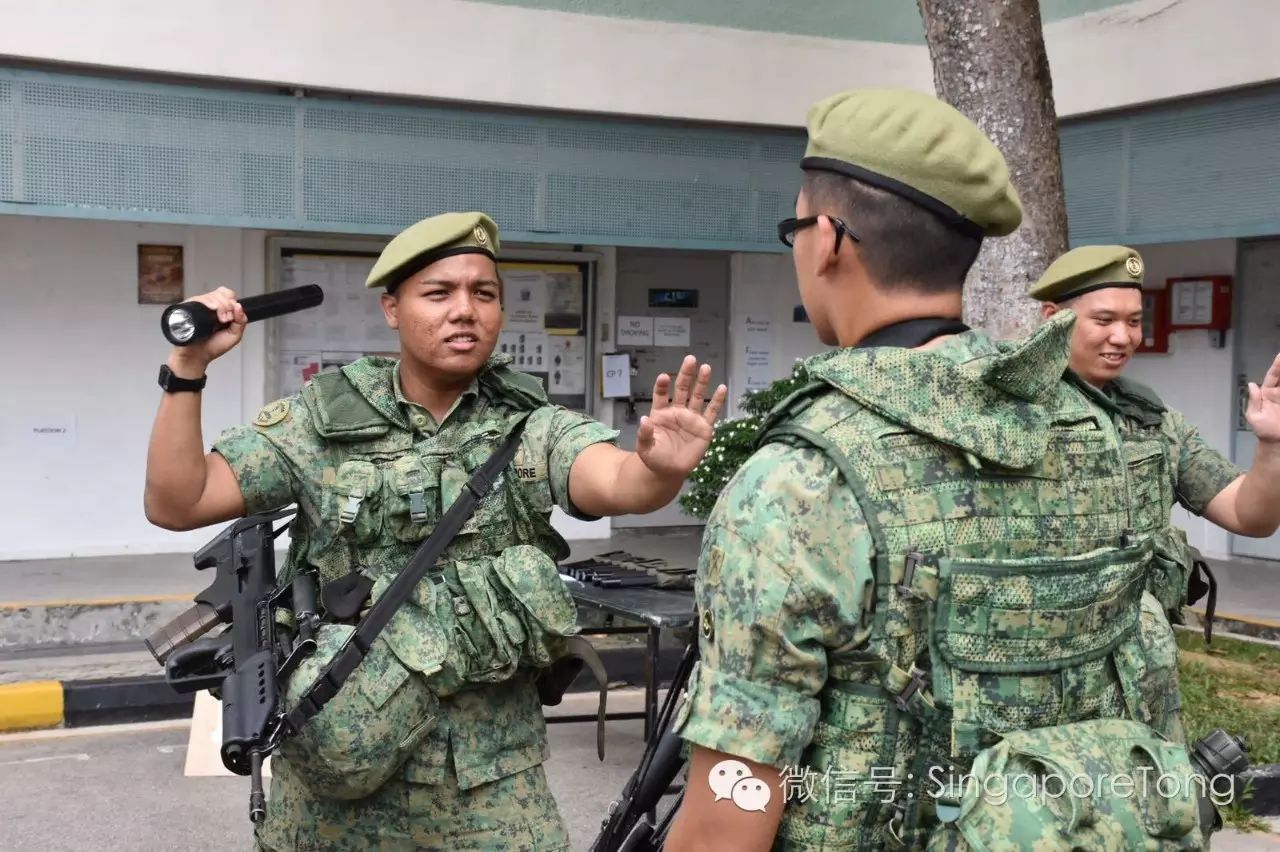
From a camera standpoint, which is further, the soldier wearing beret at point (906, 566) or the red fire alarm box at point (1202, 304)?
the red fire alarm box at point (1202, 304)

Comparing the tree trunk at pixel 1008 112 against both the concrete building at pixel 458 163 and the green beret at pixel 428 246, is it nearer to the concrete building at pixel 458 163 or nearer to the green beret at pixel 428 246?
the concrete building at pixel 458 163

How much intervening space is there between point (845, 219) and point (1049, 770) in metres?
0.72

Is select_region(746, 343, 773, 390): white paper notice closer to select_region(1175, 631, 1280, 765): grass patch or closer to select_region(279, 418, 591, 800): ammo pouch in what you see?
select_region(1175, 631, 1280, 765): grass patch

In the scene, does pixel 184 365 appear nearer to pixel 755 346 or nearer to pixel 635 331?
pixel 635 331

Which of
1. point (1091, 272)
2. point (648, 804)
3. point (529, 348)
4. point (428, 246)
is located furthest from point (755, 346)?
point (648, 804)

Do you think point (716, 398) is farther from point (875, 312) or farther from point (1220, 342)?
point (1220, 342)

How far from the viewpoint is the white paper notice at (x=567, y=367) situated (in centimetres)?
1082

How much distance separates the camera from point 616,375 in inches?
428

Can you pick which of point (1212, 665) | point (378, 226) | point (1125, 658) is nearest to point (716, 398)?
point (1125, 658)

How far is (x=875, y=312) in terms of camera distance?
5.86ft

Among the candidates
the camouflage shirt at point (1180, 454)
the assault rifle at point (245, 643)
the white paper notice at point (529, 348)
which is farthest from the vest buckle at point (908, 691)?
the white paper notice at point (529, 348)

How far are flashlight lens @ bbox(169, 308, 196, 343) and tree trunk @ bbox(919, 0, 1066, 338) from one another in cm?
394

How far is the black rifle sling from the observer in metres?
2.54

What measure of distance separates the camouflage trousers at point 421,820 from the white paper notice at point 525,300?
800cm
